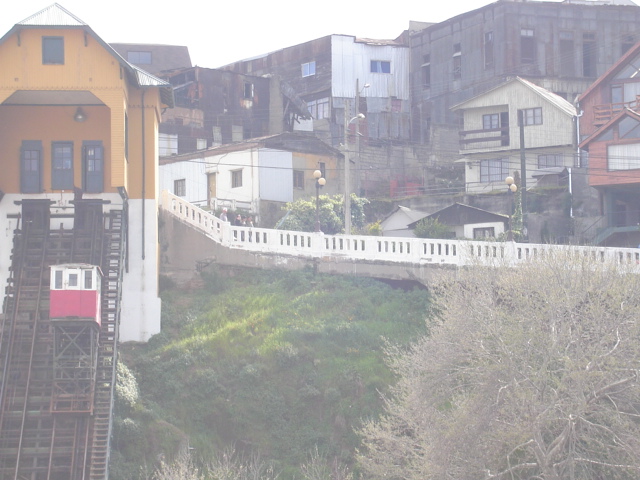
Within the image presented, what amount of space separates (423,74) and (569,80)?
9444mm

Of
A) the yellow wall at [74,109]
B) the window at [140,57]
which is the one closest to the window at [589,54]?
the window at [140,57]

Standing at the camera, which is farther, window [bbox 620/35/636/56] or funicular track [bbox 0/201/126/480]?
window [bbox 620/35/636/56]

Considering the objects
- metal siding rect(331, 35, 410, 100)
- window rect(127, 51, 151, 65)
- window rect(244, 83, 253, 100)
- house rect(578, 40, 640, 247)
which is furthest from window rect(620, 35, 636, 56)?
window rect(127, 51, 151, 65)

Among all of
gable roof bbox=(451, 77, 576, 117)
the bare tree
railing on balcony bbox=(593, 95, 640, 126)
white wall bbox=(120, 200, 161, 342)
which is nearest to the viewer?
the bare tree

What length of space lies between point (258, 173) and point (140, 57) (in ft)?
87.6

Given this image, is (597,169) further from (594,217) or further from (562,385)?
(562,385)

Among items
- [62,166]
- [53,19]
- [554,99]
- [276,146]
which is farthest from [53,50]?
[554,99]

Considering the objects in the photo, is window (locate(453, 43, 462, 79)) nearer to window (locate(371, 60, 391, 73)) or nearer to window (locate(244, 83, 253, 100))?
window (locate(371, 60, 391, 73))

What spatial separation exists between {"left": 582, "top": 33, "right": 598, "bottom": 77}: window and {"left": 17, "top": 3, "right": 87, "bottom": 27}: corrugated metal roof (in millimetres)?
37270

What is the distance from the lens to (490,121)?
201ft

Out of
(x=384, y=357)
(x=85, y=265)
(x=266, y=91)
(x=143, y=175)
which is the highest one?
(x=266, y=91)

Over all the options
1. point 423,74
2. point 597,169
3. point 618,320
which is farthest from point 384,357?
point 423,74

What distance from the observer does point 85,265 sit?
31844mm

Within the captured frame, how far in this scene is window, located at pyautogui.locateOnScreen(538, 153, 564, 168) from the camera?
190 feet
